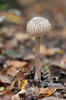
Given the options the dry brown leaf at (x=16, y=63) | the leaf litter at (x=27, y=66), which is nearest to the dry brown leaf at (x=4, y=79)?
the leaf litter at (x=27, y=66)

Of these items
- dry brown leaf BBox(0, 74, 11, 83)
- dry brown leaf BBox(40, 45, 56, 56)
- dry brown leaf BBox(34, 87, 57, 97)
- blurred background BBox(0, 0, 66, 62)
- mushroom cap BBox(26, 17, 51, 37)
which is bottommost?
dry brown leaf BBox(34, 87, 57, 97)

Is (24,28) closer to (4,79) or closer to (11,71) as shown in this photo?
(11,71)

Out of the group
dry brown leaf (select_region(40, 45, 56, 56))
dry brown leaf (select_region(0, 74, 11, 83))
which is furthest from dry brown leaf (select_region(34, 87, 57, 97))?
dry brown leaf (select_region(40, 45, 56, 56))

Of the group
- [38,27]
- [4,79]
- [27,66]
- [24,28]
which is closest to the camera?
[38,27]

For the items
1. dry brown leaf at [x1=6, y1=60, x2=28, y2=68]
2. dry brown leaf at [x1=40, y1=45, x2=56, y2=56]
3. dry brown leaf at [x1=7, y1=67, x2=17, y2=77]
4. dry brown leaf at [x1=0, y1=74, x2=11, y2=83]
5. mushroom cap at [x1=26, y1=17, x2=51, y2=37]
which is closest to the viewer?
mushroom cap at [x1=26, y1=17, x2=51, y2=37]

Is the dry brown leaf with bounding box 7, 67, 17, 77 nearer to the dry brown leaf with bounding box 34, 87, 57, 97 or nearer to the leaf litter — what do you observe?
the leaf litter

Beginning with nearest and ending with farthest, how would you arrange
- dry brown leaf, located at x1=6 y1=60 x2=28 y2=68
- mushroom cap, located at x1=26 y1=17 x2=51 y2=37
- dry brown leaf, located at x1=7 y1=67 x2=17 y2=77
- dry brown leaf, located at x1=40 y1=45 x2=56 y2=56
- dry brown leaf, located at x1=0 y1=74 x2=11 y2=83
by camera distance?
mushroom cap, located at x1=26 y1=17 x2=51 y2=37, dry brown leaf, located at x1=0 y1=74 x2=11 y2=83, dry brown leaf, located at x1=7 y1=67 x2=17 y2=77, dry brown leaf, located at x1=6 y1=60 x2=28 y2=68, dry brown leaf, located at x1=40 y1=45 x2=56 y2=56

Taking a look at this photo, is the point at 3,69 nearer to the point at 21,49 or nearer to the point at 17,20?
the point at 21,49

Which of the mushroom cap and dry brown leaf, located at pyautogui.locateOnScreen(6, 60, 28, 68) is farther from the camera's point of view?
dry brown leaf, located at pyautogui.locateOnScreen(6, 60, 28, 68)

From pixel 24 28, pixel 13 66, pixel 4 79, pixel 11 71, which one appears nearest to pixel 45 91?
pixel 4 79
